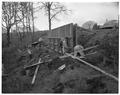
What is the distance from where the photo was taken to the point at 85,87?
3.69m

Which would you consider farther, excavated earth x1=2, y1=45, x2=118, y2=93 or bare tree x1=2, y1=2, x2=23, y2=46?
bare tree x1=2, y1=2, x2=23, y2=46

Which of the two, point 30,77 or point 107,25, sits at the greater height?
point 107,25

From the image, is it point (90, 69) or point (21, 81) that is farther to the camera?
point (21, 81)

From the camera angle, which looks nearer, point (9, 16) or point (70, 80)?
point (70, 80)

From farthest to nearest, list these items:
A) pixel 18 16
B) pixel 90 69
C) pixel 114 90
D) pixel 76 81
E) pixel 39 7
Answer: pixel 39 7
pixel 18 16
pixel 90 69
pixel 76 81
pixel 114 90

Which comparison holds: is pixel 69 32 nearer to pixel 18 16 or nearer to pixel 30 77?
pixel 30 77

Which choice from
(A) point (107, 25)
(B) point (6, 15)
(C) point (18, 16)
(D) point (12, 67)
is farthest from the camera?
(C) point (18, 16)

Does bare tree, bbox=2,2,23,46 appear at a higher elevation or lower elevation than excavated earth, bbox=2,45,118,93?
higher

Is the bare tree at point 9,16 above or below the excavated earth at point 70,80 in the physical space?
above

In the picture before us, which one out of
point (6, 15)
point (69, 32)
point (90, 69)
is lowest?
point (90, 69)

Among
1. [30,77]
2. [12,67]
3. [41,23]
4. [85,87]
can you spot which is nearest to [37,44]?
[41,23]

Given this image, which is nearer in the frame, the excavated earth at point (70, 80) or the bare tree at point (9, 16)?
the excavated earth at point (70, 80)

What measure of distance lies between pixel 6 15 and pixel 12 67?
556 cm

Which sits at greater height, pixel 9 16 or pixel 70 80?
pixel 9 16
